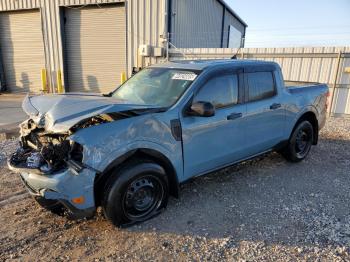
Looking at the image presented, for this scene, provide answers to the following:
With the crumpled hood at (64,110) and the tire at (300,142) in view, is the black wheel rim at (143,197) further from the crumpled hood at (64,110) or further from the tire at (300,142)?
the tire at (300,142)

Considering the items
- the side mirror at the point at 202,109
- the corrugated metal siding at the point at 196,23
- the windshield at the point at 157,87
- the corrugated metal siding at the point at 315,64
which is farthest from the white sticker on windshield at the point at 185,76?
the corrugated metal siding at the point at 196,23

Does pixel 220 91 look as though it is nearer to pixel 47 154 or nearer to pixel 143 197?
pixel 143 197

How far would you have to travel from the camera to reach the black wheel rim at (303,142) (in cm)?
532

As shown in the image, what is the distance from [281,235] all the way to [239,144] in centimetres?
135

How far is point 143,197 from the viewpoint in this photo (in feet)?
11.1

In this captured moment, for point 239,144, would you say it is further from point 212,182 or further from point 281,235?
point 281,235

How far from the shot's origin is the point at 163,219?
3.49m

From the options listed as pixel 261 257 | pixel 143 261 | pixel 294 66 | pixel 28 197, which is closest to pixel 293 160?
pixel 261 257

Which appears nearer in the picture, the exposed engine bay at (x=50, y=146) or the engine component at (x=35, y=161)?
the exposed engine bay at (x=50, y=146)

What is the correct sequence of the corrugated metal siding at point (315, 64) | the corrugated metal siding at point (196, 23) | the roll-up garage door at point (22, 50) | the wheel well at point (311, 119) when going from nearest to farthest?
the wheel well at point (311, 119) < the corrugated metal siding at point (315, 64) < the corrugated metal siding at point (196, 23) < the roll-up garage door at point (22, 50)

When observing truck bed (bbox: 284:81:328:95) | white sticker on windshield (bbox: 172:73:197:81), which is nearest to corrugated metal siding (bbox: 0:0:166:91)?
truck bed (bbox: 284:81:328:95)

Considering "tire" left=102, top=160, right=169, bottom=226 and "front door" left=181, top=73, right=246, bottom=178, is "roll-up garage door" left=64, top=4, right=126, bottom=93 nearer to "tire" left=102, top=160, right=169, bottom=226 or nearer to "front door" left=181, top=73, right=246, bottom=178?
"front door" left=181, top=73, right=246, bottom=178

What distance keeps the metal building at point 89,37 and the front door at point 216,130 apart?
8.41m

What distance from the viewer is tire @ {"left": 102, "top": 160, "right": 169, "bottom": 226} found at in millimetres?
3043
